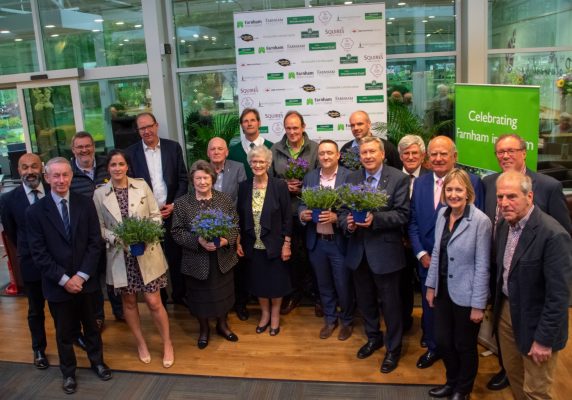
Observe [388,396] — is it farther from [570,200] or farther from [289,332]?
[570,200]

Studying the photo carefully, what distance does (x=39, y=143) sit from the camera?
23.8 ft

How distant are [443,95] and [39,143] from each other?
557 cm

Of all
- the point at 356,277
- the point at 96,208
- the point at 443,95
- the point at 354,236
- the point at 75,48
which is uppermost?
the point at 75,48

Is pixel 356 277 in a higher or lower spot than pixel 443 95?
lower

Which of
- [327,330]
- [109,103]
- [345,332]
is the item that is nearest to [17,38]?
[109,103]

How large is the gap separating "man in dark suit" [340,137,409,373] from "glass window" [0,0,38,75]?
17.9 ft

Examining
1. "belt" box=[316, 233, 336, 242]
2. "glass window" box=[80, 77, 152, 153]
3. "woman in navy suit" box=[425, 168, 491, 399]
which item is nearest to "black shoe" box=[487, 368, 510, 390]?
"woman in navy suit" box=[425, 168, 491, 399]

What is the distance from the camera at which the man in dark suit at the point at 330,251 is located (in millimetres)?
4086

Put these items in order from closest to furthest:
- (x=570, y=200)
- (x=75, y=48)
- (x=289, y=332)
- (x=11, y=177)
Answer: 1. (x=289, y=332)
2. (x=570, y=200)
3. (x=75, y=48)
4. (x=11, y=177)

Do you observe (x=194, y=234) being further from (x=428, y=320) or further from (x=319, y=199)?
(x=428, y=320)

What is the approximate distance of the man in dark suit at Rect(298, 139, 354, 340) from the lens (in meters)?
4.09

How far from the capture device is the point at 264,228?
4.29 m

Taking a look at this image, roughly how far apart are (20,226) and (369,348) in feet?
9.75

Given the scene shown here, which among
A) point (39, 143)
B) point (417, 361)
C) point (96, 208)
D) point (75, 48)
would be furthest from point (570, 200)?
point (39, 143)
